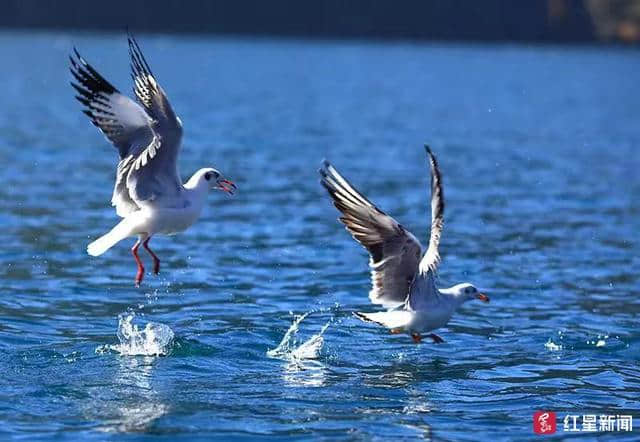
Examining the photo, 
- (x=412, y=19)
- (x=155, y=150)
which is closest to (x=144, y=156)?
(x=155, y=150)

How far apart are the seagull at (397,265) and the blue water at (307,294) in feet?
2.42

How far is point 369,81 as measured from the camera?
8719 cm

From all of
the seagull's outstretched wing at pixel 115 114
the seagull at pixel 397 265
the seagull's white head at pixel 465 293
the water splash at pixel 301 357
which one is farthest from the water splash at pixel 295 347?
the seagull's outstretched wing at pixel 115 114

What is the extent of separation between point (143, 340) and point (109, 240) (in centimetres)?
151

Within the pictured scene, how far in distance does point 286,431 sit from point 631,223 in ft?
48.6

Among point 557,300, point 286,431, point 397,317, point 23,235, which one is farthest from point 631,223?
point 286,431

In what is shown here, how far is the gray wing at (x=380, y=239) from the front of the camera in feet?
43.9

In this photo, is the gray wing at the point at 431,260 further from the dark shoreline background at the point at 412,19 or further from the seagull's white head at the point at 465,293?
the dark shoreline background at the point at 412,19

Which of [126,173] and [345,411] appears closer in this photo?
[345,411]

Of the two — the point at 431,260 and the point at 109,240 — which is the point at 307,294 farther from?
the point at 431,260

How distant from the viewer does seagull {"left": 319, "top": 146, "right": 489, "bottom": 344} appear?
13.4 m

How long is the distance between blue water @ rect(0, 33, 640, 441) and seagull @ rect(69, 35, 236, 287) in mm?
1453

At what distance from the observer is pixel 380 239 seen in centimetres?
1357

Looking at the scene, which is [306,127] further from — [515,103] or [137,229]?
[137,229]
